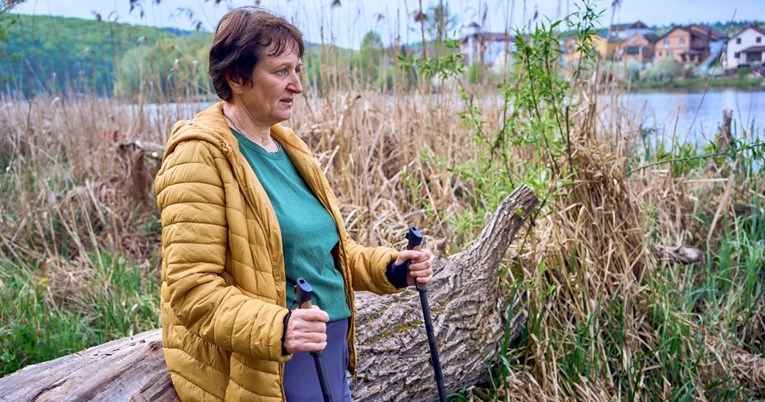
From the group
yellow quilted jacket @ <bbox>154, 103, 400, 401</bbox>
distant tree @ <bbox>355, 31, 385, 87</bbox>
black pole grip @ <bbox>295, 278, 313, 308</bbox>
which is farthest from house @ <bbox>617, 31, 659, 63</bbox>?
black pole grip @ <bbox>295, 278, 313, 308</bbox>

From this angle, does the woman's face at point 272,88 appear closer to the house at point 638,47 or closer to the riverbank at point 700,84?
the riverbank at point 700,84

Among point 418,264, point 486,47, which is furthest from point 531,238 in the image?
point 486,47

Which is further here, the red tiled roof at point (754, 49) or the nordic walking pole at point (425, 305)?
the red tiled roof at point (754, 49)

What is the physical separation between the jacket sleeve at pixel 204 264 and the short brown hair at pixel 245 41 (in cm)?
24

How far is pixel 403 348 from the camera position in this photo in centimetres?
289

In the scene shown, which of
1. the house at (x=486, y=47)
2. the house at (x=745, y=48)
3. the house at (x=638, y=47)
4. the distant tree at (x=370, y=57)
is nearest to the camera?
the house at (x=745, y=48)

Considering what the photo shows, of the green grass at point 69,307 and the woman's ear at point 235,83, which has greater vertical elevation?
the woman's ear at point 235,83

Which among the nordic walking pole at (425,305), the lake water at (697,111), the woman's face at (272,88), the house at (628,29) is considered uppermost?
the house at (628,29)

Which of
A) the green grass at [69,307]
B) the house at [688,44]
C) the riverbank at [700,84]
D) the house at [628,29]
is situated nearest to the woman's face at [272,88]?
the green grass at [69,307]

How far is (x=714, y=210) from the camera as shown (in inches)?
190

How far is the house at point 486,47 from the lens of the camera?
5098 mm

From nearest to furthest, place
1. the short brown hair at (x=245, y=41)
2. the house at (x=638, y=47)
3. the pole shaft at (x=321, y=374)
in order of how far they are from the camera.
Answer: the pole shaft at (x=321, y=374)
the short brown hair at (x=245, y=41)
the house at (x=638, y=47)

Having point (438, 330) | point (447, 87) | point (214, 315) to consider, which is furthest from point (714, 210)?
point (214, 315)

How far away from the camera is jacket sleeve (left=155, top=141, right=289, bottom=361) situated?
62.7 inches
